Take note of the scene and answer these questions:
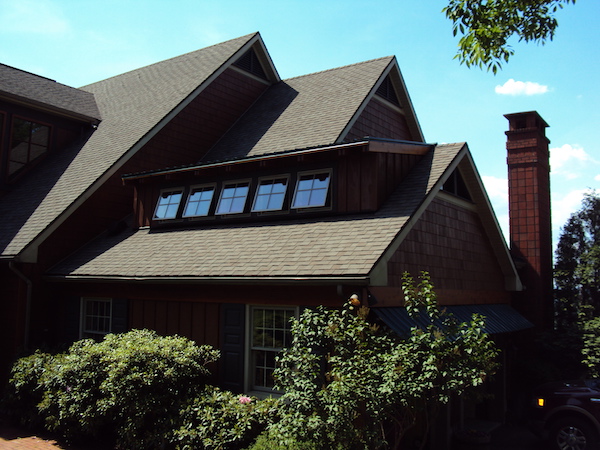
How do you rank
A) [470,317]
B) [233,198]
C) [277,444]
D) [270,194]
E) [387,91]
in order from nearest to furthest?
1. [277,444]
2. [470,317]
3. [270,194]
4. [233,198]
5. [387,91]

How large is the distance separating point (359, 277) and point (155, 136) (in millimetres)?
9666

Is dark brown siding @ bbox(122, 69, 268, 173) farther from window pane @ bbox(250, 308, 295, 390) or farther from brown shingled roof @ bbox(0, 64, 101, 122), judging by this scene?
window pane @ bbox(250, 308, 295, 390)

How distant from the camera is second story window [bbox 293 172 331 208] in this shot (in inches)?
456

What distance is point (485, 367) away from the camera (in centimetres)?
685

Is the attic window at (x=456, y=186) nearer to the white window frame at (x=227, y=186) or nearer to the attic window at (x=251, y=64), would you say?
the white window frame at (x=227, y=186)

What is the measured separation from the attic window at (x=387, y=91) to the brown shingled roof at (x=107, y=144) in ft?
16.1

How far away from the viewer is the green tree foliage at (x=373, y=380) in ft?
21.9

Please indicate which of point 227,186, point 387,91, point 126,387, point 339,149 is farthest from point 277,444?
point 387,91

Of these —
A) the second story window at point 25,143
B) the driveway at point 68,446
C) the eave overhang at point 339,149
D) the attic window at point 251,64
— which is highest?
the attic window at point 251,64

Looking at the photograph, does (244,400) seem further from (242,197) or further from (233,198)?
(233,198)

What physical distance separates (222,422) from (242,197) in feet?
18.2

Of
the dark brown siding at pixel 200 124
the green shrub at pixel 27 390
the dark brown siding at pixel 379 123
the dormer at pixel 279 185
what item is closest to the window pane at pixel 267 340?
the dormer at pixel 279 185

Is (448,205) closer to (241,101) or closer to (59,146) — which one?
(241,101)

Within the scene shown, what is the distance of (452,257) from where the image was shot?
12.5m
